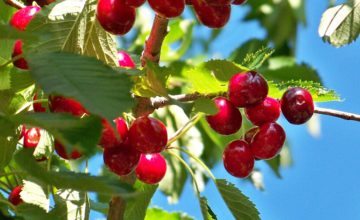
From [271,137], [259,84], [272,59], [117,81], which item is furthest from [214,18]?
[272,59]

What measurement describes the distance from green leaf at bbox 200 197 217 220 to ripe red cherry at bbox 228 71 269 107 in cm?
22

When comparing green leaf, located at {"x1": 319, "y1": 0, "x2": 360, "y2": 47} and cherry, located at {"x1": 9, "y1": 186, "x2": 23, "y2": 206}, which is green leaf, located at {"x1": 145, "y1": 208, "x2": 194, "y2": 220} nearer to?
cherry, located at {"x1": 9, "y1": 186, "x2": 23, "y2": 206}

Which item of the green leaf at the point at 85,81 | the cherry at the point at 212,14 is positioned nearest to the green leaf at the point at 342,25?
the cherry at the point at 212,14

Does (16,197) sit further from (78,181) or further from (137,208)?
(78,181)

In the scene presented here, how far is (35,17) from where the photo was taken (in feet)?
4.09

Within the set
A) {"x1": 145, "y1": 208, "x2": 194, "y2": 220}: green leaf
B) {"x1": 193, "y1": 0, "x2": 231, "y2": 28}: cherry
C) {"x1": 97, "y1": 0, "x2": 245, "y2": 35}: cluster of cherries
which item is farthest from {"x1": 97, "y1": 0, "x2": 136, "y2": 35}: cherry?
{"x1": 145, "y1": 208, "x2": 194, "y2": 220}: green leaf

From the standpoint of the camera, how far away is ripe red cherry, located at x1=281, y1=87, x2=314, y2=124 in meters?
1.33

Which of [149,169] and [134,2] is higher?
[134,2]

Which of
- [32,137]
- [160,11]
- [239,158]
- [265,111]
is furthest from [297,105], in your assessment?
[32,137]

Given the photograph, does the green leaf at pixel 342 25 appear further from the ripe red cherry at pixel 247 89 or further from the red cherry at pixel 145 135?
the red cherry at pixel 145 135

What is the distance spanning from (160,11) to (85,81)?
280 mm

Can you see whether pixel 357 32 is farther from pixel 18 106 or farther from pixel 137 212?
pixel 18 106

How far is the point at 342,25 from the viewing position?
1556mm

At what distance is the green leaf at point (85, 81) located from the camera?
93 cm
